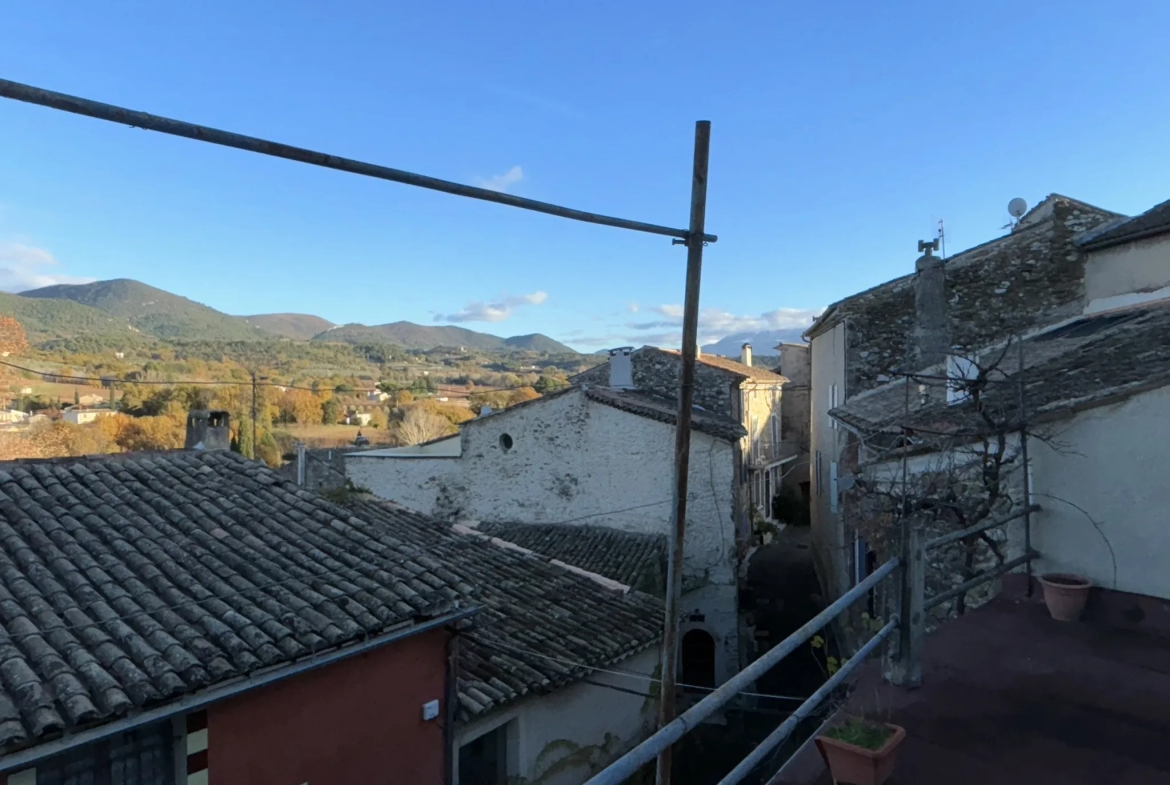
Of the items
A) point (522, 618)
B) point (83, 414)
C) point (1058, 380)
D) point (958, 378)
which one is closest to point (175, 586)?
point (522, 618)

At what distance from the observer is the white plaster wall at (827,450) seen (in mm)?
15391

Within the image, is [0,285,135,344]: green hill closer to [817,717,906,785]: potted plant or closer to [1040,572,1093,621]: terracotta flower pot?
[1040,572,1093,621]: terracotta flower pot

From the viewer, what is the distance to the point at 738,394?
67.8 ft

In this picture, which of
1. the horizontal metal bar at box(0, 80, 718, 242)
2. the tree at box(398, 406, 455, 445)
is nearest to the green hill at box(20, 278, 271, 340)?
the tree at box(398, 406, 455, 445)

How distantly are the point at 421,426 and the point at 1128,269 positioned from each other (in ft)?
129

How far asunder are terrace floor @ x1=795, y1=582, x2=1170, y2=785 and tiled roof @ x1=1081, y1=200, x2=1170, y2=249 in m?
9.16

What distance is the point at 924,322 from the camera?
1441 cm

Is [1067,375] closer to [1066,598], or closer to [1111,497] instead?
[1111,497]

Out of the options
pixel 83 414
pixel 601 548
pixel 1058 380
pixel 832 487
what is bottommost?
pixel 601 548

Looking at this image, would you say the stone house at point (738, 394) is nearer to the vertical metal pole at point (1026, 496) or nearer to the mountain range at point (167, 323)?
the vertical metal pole at point (1026, 496)

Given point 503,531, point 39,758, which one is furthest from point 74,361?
point 39,758

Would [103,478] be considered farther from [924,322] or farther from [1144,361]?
[924,322]

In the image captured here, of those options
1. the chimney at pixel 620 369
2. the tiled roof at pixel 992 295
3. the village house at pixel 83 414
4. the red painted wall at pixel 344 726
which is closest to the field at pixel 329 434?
the village house at pixel 83 414

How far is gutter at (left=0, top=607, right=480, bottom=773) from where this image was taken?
12.2 feet
